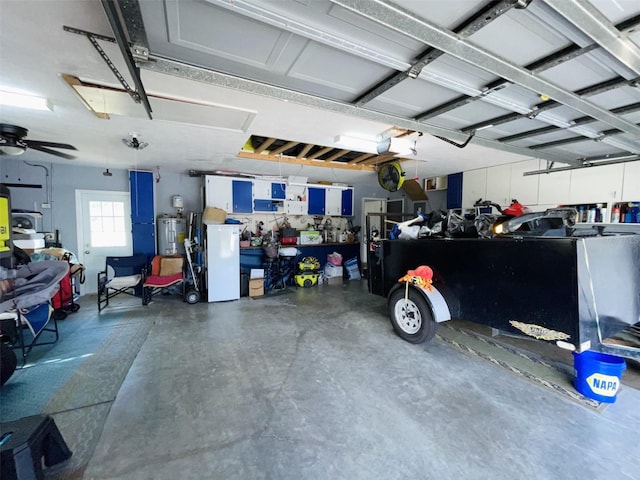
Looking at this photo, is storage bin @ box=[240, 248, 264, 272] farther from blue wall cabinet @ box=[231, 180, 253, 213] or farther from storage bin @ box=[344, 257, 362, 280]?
storage bin @ box=[344, 257, 362, 280]

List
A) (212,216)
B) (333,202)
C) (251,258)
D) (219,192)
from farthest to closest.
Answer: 1. (333,202)
2. (251,258)
3. (219,192)
4. (212,216)

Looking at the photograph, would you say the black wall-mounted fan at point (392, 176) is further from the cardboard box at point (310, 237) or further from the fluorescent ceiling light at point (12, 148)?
the fluorescent ceiling light at point (12, 148)

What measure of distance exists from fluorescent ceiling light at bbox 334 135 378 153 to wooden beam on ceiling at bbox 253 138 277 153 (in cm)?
94

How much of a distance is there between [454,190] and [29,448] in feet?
21.3

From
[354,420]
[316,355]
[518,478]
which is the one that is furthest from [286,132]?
[518,478]

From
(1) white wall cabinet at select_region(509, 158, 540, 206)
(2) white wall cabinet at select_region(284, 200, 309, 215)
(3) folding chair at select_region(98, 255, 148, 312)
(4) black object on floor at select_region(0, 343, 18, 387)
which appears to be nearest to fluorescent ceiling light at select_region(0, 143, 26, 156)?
(3) folding chair at select_region(98, 255, 148, 312)

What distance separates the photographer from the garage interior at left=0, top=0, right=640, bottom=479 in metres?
1.26

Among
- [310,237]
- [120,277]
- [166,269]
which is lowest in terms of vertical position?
[120,277]

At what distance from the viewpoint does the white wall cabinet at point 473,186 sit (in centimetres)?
514

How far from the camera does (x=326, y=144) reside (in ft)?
11.9

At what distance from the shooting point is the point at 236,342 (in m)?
3.20

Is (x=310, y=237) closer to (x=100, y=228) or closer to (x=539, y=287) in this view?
(x=100, y=228)

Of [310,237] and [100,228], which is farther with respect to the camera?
[310,237]

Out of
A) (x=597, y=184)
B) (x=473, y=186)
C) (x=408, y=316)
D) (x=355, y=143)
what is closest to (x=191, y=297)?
(x=408, y=316)
